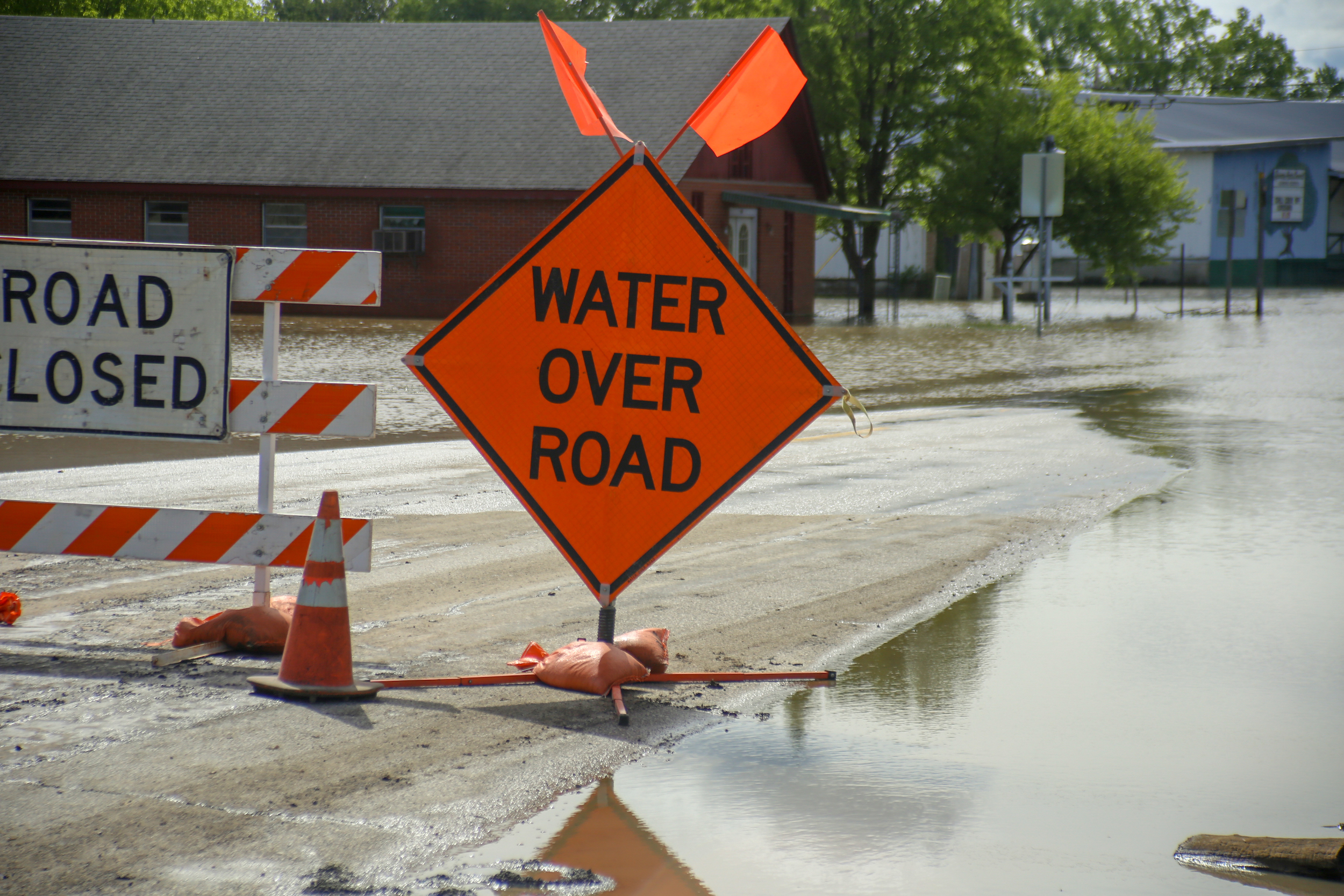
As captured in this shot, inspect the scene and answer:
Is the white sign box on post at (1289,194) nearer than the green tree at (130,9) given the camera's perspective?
No

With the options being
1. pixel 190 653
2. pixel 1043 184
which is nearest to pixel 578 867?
pixel 190 653

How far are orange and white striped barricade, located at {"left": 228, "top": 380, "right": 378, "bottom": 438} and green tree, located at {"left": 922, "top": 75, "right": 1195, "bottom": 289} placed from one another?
1475 inches

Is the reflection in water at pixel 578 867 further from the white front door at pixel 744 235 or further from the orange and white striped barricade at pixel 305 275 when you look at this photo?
the white front door at pixel 744 235

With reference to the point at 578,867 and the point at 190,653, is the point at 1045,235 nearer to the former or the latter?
the point at 190,653

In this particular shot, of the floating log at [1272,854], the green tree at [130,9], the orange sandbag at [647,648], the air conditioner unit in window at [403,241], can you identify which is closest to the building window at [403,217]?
the air conditioner unit in window at [403,241]

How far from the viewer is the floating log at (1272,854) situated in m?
3.53

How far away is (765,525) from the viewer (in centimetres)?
874

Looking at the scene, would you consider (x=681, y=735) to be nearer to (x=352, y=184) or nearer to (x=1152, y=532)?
(x=1152, y=532)

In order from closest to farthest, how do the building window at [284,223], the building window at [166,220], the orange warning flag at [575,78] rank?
the orange warning flag at [575,78]
the building window at [284,223]
the building window at [166,220]

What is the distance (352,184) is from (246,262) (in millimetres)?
30743

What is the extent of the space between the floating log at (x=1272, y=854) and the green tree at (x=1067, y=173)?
127 ft

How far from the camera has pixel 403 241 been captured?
1404 inches

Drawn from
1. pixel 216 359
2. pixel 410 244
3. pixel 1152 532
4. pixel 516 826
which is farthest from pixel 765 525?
pixel 410 244

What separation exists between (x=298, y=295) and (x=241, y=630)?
1354 millimetres
